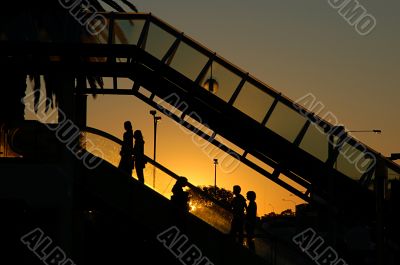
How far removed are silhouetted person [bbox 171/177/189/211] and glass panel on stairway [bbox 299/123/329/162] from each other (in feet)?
9.18

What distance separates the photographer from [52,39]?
23547 mm

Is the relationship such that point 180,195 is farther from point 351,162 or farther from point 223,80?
point 351,162

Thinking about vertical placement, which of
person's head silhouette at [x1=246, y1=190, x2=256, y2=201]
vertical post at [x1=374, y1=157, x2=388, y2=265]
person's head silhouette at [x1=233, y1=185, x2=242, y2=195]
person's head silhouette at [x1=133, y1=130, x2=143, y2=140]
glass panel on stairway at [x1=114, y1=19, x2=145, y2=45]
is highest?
glass panel on stairway at [x1=114, y1=19, x2=145, y2=45]

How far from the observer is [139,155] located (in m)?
20.9

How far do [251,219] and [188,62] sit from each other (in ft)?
13.2

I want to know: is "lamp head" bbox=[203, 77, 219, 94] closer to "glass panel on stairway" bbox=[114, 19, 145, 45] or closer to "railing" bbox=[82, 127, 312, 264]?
"glass panel on stairway" bbox=[114, 19, 145, 45]

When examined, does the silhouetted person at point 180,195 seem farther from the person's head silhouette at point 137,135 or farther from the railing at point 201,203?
the person's head silhouette at point 137,135

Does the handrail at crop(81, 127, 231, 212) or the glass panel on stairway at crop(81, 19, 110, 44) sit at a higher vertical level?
the glass panel on stairway at crop(81, 19, 110, 44)

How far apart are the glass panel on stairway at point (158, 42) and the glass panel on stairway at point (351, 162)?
4686mm

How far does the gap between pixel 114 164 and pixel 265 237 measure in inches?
148

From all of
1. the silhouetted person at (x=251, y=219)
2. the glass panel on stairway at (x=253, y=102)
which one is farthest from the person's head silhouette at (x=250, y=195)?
the glass panel on stairway at (x=253, y=102)

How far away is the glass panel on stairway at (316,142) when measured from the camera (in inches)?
827

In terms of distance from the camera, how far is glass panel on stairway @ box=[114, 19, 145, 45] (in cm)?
2227

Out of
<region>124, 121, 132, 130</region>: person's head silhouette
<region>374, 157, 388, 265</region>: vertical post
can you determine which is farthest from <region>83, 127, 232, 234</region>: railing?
<region>374, 157, 388, 265</region>: vertical post
